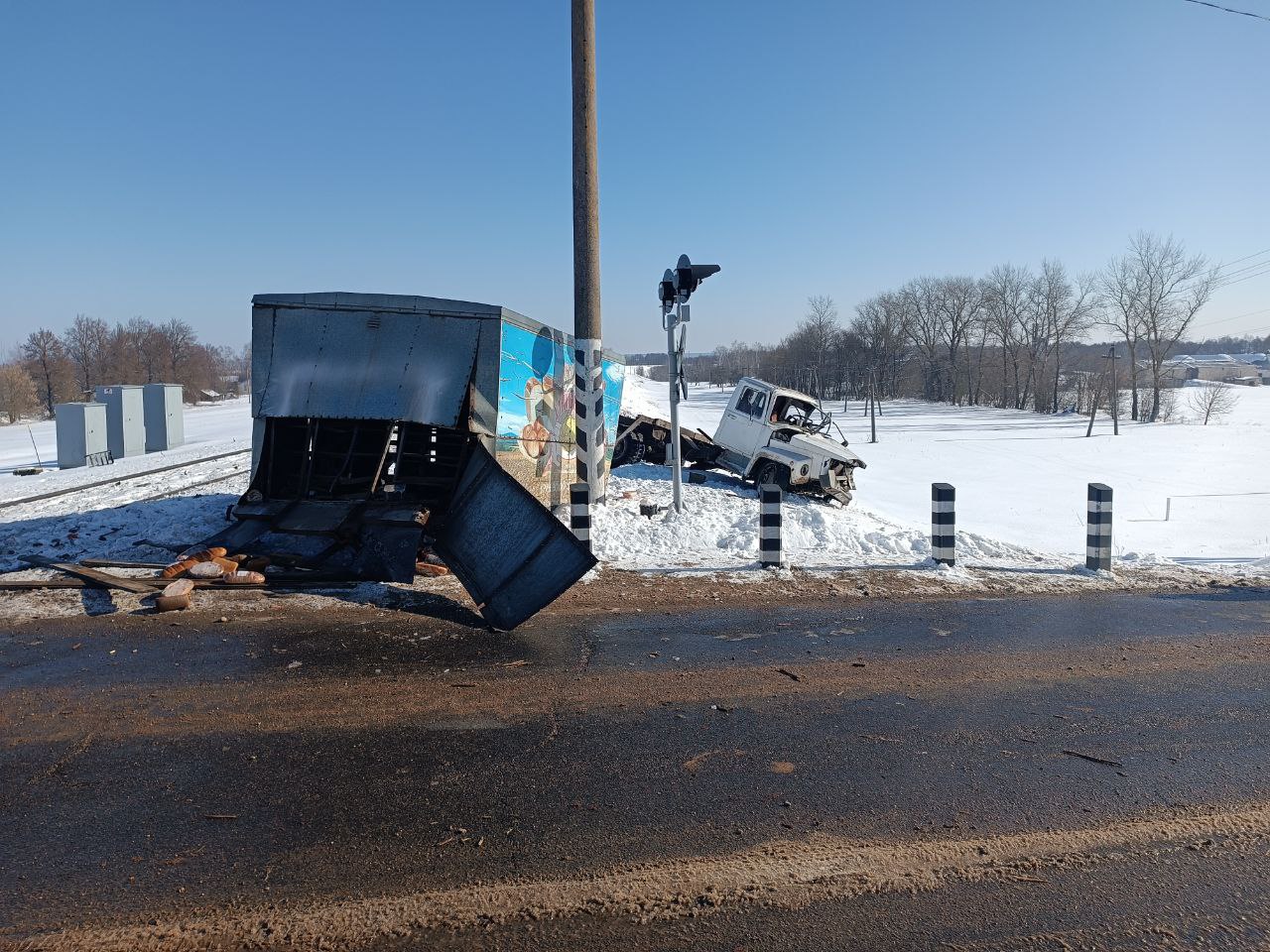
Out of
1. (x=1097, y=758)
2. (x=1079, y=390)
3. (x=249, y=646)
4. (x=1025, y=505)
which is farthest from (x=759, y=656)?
(x=1079, y=390)

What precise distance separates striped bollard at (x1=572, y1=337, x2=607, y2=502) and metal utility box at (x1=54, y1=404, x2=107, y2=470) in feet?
64.8

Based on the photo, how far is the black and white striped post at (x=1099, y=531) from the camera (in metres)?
9.41

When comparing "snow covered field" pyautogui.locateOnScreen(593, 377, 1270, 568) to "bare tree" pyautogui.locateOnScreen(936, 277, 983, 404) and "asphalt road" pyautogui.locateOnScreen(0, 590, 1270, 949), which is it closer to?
"asphalt road" pyautogui.locateOnScreen(0, 590, 1270, 949)

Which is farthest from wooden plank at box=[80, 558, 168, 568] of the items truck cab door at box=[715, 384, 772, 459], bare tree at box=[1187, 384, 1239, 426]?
bare tree at box=[1187, 384, 1239, 426]

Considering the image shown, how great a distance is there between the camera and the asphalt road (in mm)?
3145

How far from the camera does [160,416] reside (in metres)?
28.3

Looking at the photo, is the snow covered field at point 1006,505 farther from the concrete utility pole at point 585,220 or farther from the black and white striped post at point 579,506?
the concrete utility pole at point 585,220

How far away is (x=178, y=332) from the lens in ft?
277

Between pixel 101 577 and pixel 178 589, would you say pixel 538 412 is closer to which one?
pixel 178 589

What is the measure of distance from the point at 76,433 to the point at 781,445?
20.7m

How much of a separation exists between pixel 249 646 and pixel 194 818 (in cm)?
272

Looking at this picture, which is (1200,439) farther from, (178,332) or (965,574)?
(178,332)

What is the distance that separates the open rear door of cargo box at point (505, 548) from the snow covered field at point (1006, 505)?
2115 mm

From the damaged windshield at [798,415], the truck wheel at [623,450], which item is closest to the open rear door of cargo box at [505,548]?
the damaged windshield at [798,415]
